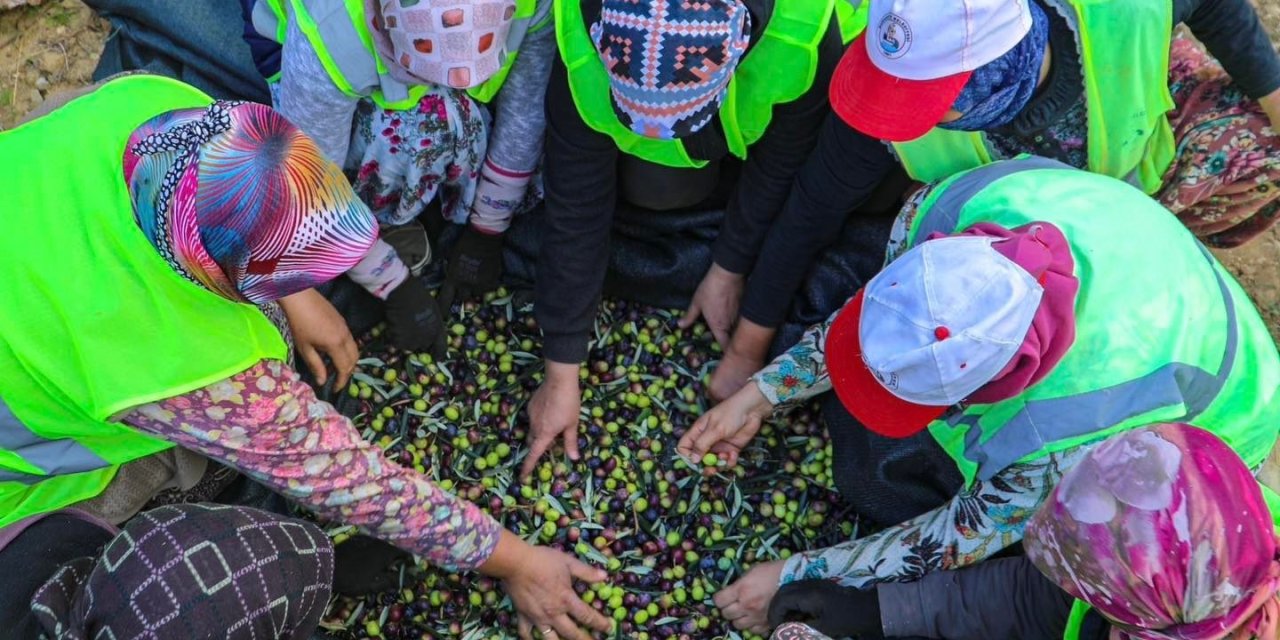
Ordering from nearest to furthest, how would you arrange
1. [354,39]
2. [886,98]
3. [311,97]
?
1. [886,98]
2. [354,39]
3. [311,97]

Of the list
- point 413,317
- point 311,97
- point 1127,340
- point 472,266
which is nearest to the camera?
point 1127,340

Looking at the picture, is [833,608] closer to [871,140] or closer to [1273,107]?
[871,140]

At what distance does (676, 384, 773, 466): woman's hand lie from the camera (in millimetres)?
2324

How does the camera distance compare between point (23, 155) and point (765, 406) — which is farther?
point (765, 406)

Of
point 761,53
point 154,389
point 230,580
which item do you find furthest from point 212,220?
point 761,53

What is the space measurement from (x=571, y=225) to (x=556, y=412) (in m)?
0.46

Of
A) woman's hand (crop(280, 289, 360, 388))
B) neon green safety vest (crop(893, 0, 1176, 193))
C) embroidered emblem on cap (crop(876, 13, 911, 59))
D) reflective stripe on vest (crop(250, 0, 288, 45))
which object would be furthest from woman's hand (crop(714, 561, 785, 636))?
reflective stripe on vest (crop(250, 0, 288, 45))

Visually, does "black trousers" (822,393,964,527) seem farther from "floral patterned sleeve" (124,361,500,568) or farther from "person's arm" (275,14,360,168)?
"person's arm" (275,14,360,168)

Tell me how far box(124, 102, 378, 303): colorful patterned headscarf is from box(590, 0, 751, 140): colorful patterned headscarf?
511 millimetres

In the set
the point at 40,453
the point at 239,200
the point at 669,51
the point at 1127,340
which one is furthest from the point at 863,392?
the point at 40,453

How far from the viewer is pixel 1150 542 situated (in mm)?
1271

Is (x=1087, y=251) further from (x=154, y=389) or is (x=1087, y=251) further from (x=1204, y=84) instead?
(x=154, y=389)

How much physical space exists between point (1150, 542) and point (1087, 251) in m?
0.55

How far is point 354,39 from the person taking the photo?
1873 millimetres
